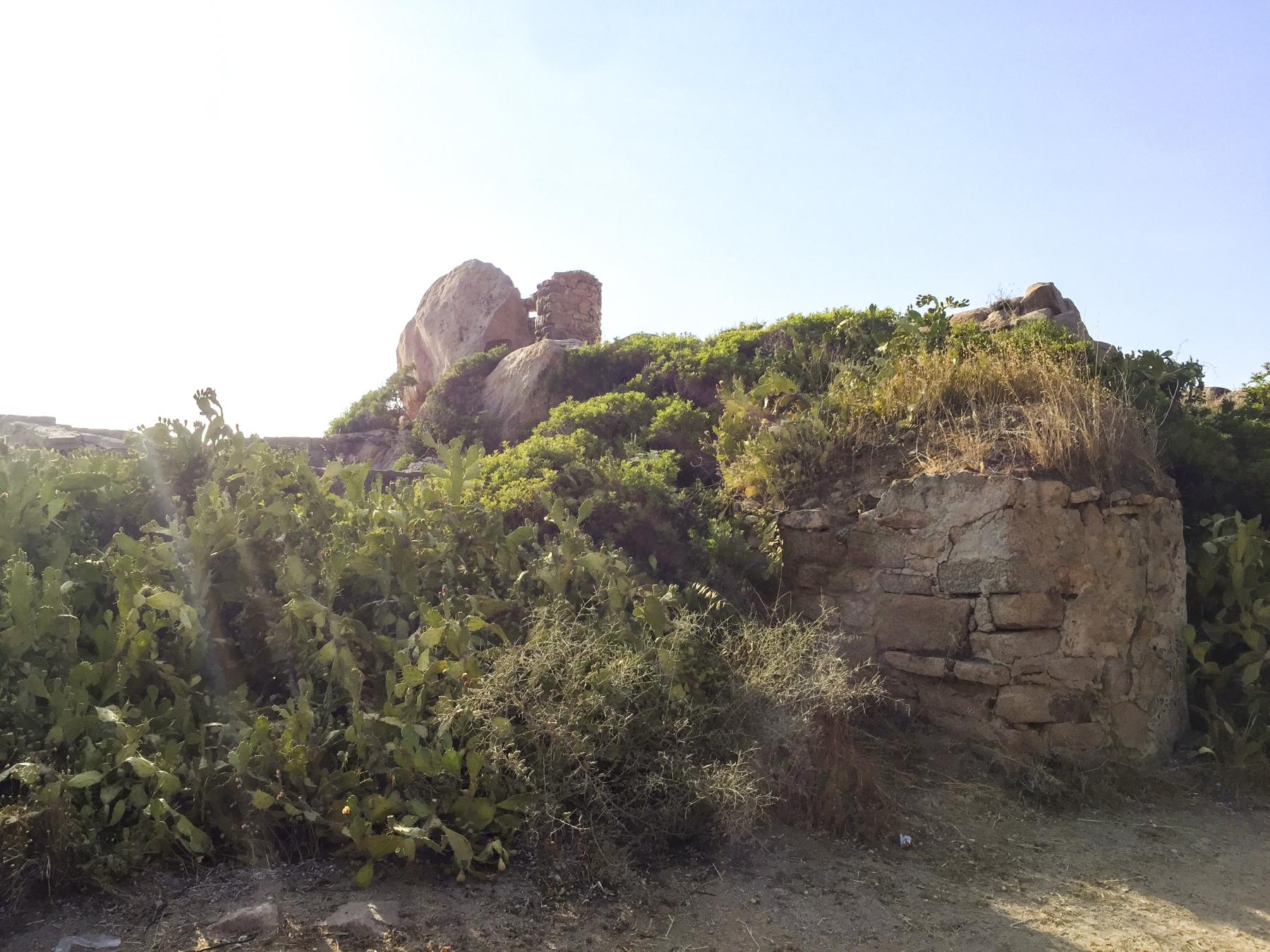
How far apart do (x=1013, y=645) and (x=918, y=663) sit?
20.6 inches

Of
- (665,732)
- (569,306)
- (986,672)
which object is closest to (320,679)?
(665,732)

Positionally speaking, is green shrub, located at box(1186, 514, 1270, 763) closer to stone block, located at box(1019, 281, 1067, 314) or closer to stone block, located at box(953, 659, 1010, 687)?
stone block, located at box(953, 659, 1010, 687)

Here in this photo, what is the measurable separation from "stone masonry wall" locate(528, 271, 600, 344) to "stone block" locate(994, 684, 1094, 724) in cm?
1110

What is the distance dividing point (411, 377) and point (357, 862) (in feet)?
47.9

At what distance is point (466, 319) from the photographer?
17.3m

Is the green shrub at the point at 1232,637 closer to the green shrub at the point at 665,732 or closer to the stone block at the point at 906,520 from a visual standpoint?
the stone block at the point at 906,520

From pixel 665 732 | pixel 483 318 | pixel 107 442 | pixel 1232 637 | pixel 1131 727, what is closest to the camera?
pixel 665 732

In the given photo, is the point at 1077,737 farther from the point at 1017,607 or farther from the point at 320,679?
the point at 320,679

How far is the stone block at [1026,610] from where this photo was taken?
211 inches

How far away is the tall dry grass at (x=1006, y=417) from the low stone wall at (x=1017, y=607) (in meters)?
0.20

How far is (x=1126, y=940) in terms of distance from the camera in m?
3.76

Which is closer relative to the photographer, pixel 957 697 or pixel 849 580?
pixel 957 697

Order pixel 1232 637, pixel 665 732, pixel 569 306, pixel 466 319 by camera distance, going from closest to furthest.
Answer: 1. pixel 665 732
2. pixel 1232 637
3. pixel 569 306
4. pixel 466 319

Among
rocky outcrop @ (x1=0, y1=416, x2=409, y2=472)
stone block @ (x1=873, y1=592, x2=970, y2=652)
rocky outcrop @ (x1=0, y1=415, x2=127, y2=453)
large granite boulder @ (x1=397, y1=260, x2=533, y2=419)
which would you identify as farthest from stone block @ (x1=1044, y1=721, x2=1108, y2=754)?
large granite boulder @ (x1=397, y1=260, x2=533, y2=419)
